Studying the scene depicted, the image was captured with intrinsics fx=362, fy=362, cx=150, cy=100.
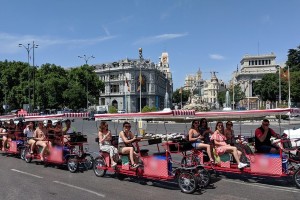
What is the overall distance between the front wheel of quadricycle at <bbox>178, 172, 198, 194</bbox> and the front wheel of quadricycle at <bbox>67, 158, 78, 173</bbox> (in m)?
4.90

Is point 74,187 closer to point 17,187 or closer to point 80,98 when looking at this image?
point 17,187

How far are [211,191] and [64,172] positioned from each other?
6.17 meters

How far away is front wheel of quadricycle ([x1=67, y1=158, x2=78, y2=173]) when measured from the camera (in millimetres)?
13748

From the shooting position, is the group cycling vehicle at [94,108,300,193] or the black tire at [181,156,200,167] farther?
the black tire at [181,156,200,167]

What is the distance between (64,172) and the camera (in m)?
13.9

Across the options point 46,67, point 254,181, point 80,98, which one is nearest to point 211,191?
point 254,181

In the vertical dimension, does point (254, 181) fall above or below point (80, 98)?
below

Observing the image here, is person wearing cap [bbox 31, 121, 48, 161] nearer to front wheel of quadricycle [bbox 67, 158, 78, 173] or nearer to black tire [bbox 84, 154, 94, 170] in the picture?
front wheel of quadricycle [bbox 67, 158, 78, 173]

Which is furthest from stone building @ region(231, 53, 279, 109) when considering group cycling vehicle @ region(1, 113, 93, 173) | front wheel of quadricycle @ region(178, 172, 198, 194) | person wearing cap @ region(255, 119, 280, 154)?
front wheel of quadricycle @ region(178, 172, 198, 194)

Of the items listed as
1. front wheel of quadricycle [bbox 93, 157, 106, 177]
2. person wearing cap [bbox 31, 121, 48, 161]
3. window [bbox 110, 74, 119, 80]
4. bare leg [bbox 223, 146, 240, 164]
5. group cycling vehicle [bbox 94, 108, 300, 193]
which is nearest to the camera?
group cycling vehicle [bbox 94, 108, 300, 193]

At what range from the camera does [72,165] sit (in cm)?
1388

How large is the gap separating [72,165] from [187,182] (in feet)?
17.8

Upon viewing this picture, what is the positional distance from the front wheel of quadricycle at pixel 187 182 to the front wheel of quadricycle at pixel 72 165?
490 cm

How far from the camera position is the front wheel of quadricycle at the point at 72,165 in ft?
45.1
